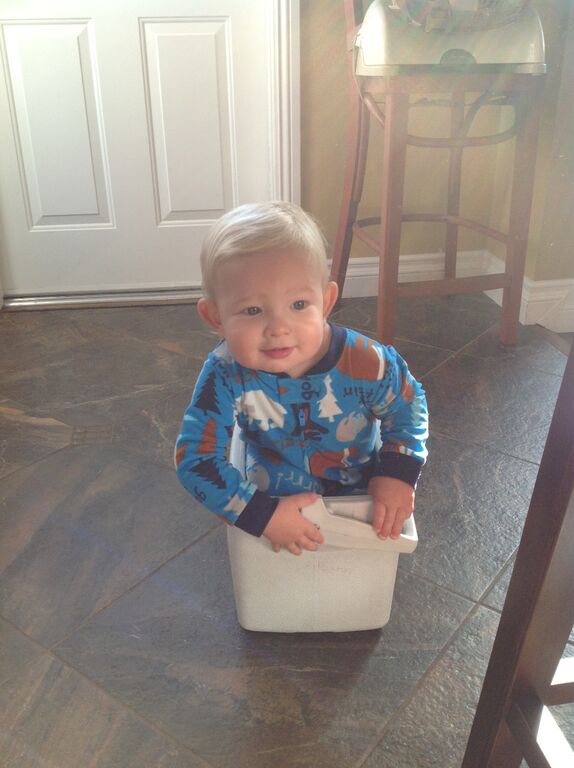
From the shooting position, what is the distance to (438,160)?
203 cm

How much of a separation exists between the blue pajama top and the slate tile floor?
21cm

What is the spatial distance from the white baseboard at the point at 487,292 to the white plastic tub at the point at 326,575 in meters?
1.22

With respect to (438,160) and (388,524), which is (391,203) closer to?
(438,160)

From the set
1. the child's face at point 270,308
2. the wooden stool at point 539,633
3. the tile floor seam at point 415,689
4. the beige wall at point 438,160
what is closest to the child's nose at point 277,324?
the child's face at point 270,308

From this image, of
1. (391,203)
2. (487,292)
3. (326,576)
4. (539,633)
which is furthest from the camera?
(487,292)

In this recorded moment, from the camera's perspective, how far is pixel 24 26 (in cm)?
185

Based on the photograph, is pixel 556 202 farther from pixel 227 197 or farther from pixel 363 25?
pixel 227 197

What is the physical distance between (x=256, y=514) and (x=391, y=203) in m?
0.96

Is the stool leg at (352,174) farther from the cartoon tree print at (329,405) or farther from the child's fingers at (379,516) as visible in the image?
the child's fingers at (379,516)

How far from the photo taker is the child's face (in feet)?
2.57

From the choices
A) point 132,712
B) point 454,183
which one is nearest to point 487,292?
point 454,183

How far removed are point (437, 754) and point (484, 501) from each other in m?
0.49

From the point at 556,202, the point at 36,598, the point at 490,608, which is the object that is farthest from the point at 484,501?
the point at 556,202

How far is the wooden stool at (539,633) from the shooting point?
0.49 metres
